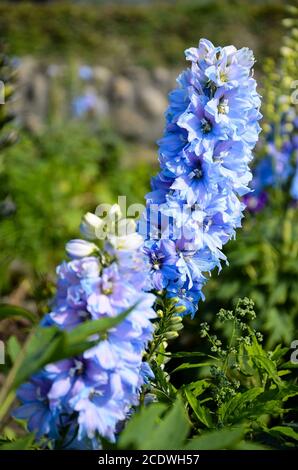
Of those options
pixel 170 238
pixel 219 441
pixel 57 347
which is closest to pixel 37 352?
pixel 57 347

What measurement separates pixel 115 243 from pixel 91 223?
6 centimetres

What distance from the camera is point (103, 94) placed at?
9.71 metres

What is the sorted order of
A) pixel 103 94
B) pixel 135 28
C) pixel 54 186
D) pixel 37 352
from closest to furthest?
pixel 37 352, pixel 54 186, pixel 103 94, pixel 135 28

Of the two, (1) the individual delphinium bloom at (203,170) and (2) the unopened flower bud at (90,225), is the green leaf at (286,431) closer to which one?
(1) the individual delphinium bloom at (203,170)

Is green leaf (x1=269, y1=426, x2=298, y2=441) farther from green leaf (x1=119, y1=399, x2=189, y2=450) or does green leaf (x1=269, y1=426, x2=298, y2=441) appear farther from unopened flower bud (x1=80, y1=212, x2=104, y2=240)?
unopened flower bud (x1=80, y1=212, x2=104, y2=240)

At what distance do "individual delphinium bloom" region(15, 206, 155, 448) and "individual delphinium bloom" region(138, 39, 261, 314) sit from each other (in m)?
0.29

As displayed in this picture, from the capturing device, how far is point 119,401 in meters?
1.53

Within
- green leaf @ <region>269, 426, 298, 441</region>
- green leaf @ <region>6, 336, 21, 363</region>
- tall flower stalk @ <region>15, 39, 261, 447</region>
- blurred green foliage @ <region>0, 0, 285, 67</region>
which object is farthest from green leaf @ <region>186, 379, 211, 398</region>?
blurred green foliage @ <region>0, 0, 285, 67</region>

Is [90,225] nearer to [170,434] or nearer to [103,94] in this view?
[170,434]

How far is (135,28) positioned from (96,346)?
9987 mm

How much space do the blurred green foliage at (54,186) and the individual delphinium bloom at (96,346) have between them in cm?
347

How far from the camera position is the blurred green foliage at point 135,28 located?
10656mm

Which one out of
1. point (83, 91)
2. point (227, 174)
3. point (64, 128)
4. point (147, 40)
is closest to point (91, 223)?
point (227, 174)

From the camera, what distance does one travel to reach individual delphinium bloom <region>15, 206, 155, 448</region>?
4.85ft
